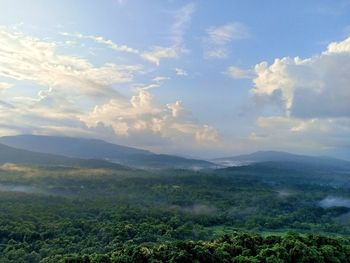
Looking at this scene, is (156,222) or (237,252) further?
(156,222)

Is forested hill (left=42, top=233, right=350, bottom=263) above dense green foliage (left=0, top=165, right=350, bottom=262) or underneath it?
above

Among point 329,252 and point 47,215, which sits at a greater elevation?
point 329,252

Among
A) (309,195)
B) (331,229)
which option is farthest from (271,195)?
(331,229)

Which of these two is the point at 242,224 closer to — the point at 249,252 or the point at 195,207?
the point at 195,207

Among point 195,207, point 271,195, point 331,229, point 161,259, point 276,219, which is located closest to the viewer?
point 161,259

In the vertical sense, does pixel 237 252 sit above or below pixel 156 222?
above

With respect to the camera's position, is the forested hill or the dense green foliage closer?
the forested hill

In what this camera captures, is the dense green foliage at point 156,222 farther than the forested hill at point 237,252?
Yes

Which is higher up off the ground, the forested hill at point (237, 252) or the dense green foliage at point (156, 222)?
the forested hill at point (237, 252)
